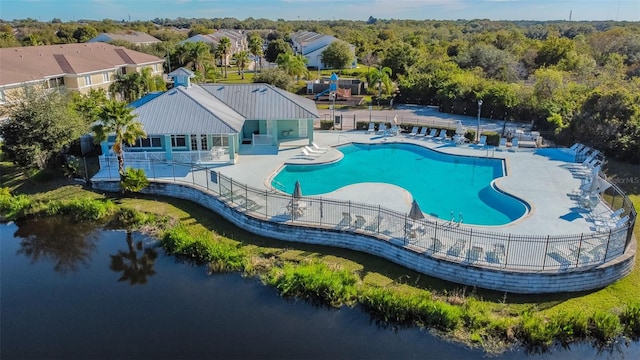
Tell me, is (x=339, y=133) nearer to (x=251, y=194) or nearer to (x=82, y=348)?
(x=251, y=194)

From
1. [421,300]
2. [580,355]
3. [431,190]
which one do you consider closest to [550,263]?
[580,355]

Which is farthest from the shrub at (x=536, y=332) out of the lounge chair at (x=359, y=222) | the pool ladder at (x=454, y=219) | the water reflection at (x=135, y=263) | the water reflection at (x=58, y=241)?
the water reflection at (x=58, y=241)

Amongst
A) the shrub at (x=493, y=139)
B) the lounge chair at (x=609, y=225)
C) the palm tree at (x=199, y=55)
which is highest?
the palm tree at (x=199, y=55)

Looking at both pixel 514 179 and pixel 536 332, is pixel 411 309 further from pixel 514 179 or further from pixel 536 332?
pixel 514 179

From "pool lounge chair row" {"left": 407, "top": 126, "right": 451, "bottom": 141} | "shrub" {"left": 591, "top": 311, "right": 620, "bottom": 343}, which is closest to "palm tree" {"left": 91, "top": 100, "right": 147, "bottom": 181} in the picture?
"pool lounge chair row" {"left": 407, "top": 126, "right": 451, "bottom": 141}

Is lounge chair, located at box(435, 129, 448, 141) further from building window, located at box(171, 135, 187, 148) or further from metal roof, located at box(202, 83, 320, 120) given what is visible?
building window, located at box(171, 135, 187, 148)

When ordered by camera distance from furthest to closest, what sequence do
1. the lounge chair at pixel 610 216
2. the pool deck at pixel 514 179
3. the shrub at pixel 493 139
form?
the shrub at pixel 493 139 < the lounge chair at pixel 610 216 < the pool deck at pixel 514 179

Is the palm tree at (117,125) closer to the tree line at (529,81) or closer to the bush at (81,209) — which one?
the bush at (81,209)
